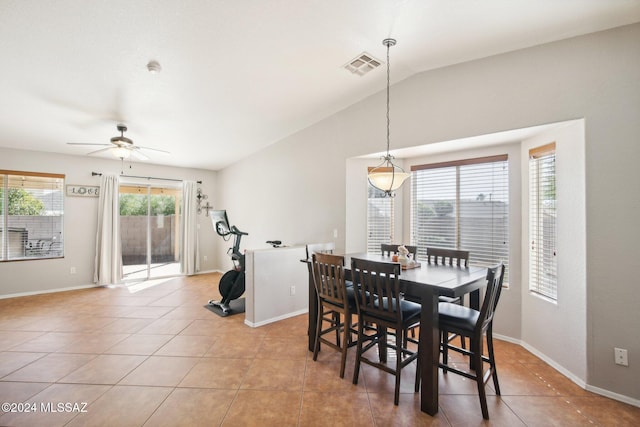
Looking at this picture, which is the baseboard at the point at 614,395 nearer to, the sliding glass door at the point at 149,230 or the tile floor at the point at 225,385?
the tile floor at the point at 225,385

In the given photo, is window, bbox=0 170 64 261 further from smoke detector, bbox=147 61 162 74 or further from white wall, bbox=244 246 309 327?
white wall, bbox=244 246 309 327

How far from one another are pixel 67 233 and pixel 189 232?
6.86ft

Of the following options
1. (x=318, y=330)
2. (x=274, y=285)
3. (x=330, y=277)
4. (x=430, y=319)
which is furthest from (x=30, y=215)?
(x=430, y=319)

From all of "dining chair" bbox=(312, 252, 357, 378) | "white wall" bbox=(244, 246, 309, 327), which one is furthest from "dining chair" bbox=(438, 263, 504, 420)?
"white wall" bbox=(244, 246, 309, 327)

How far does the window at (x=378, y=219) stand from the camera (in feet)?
13.4

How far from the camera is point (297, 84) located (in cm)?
333

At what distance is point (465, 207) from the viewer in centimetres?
355

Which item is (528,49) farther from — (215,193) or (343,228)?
(215,193)

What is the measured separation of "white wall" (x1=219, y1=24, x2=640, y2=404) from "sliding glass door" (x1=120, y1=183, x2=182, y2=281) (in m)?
4.33

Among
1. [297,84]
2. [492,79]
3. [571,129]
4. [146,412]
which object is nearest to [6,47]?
[297,84]

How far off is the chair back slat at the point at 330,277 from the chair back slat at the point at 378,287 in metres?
0.14

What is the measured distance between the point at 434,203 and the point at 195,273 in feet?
17.9

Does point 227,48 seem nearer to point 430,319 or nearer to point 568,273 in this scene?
point 430,319

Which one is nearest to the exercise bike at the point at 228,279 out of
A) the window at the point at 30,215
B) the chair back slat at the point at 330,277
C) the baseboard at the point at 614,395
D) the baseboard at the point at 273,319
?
the baseboard at the point at 273,319
